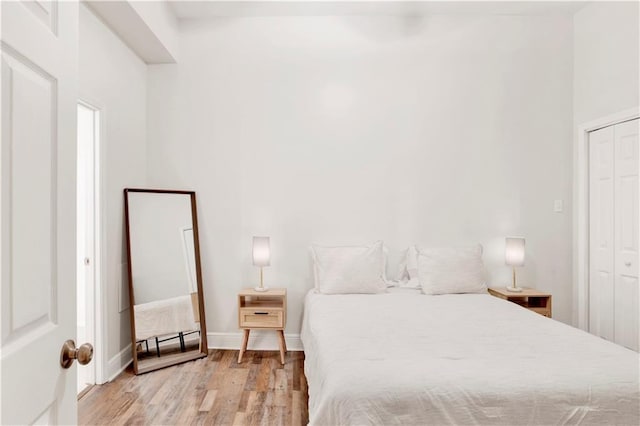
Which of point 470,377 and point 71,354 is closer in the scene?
point 71,354

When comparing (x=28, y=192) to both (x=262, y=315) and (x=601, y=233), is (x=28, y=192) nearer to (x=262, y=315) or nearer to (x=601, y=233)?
(x=262, y=315)

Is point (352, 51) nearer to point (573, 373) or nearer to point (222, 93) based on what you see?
point (222, 93)

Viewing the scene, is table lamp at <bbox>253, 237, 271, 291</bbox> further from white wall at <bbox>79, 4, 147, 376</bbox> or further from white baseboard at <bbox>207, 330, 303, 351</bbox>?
white wall at <bbox>79, 4, 147, 376</bbox>

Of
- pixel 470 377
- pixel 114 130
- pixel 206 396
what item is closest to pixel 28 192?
pixel 470 377

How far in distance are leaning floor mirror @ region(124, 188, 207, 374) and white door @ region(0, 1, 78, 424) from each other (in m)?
2.39

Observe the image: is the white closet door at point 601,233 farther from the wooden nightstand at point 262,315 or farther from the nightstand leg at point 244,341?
the nightstand leg at point 244,341

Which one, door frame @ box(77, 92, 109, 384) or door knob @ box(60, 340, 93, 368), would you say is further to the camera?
door frame @ box(77, 92, 109, 384)

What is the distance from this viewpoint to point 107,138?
118 inches

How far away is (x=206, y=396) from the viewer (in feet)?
8.80

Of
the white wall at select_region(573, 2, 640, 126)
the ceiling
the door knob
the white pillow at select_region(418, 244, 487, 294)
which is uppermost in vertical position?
the ceiling

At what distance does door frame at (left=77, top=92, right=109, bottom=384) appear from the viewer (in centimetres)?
287

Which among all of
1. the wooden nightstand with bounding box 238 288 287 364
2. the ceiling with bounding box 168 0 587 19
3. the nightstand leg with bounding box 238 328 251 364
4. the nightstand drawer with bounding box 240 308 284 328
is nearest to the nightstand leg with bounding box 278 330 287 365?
the wooden nightstand with bounding box 238 288 287 364

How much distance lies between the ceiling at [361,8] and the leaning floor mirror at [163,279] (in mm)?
1735

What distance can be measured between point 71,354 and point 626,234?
3.85 meters
